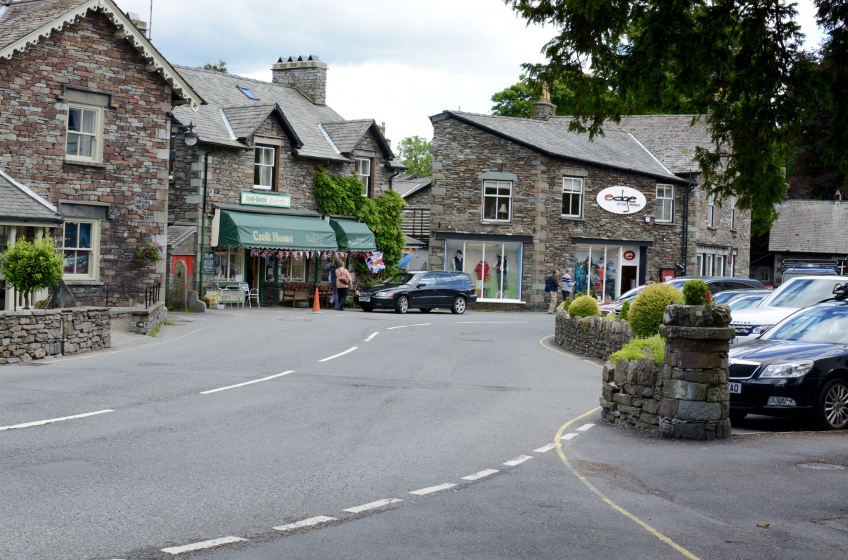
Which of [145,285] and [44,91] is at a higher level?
[44,91]

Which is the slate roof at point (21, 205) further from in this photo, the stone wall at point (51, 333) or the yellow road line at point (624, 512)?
the yellow road line at point (624, 512)

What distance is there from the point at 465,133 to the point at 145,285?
18.7m

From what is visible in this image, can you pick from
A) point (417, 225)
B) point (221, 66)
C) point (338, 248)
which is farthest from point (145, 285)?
point (221, 66)

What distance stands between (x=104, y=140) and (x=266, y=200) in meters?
9.45

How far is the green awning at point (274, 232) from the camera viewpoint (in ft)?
103

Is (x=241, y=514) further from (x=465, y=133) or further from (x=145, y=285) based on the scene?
(x=465, y=133)

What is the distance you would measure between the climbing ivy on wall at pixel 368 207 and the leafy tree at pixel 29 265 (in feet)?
62.3

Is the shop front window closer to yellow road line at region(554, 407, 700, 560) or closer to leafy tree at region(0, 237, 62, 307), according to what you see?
leafy tree at region(0, 237, 62, 307)

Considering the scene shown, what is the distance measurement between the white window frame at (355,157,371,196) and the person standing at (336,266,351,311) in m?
6.37

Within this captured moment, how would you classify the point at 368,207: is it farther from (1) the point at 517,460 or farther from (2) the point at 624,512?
(2) the point at 624,512

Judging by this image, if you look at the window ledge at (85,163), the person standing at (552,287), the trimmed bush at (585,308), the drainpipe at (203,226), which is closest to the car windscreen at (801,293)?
the trimmed bush at (585,308)

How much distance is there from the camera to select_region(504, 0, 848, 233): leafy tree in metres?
8.97

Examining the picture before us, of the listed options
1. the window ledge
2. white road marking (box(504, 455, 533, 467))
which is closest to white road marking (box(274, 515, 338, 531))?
white road marking (box(504, 455, 533, 467))

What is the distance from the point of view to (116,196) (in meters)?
25.0
